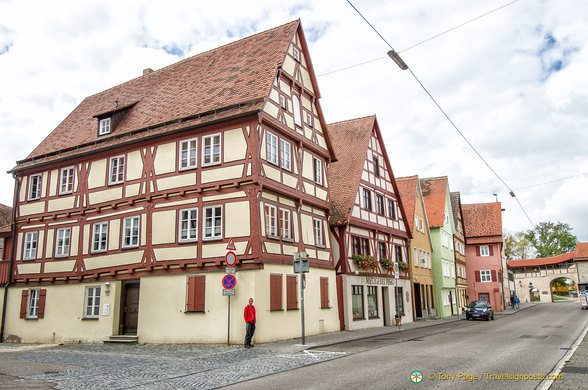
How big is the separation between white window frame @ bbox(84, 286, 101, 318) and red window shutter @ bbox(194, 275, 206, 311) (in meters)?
5.94

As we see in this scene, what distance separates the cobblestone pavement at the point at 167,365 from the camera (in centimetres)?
1043

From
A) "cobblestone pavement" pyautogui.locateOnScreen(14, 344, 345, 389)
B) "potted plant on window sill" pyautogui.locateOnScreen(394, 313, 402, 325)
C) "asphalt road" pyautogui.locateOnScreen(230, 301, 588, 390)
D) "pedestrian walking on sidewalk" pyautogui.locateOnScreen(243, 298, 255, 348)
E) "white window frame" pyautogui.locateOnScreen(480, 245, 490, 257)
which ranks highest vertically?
"white window frame" pyautogui.locateOnScreen(480, 245, 490, 257)

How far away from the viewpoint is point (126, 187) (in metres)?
22.3

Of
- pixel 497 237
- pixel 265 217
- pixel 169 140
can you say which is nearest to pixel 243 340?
pixel 265 217

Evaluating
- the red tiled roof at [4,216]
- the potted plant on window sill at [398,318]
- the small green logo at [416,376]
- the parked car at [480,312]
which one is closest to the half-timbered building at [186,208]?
the potted plant on window sill at [398,318]

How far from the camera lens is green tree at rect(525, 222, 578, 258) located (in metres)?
93.4

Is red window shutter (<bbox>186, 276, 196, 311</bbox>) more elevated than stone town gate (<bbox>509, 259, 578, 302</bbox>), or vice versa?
stone town gate (<bbox>509, 259, 578, 302</bbox>)

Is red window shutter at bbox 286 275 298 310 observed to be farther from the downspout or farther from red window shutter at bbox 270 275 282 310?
the downspout

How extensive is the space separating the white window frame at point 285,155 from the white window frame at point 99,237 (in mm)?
8763

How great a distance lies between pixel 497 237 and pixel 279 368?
158ft

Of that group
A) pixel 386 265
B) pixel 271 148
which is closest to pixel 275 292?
pixel 271 148

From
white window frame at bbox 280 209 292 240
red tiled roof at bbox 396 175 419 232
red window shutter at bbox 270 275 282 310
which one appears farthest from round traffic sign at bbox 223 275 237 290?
red tiled roof at bbox 396 175 419 232

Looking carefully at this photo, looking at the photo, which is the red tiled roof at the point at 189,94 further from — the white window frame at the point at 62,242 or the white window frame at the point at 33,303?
the white window frame at the point at 33,303

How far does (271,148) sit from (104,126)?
32.6ft
